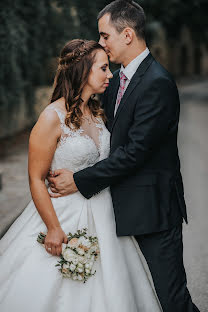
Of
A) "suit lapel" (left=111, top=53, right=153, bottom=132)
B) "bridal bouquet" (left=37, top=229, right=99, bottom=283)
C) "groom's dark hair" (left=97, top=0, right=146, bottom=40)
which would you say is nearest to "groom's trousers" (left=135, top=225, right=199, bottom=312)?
"bridal bouquet" (left=37, top=229, right=99, bottom=283)

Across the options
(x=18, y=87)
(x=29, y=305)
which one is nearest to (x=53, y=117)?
(x=29, y=305)

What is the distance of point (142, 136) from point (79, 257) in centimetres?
79

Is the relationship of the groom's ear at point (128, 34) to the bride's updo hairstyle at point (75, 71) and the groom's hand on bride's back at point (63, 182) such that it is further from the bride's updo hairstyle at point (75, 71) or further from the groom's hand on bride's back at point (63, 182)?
the groom's hand on bride's back at point (63, 182)

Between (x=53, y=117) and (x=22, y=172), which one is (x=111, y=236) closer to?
(x=53, y=117)

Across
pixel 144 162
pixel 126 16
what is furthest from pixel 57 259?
pixel 126 16

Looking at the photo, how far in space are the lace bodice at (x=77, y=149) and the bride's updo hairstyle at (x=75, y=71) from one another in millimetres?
52

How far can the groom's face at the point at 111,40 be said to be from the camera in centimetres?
289

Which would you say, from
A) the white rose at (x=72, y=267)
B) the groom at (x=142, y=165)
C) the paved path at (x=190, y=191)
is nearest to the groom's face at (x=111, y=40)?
the groom at (x=142, y=165)

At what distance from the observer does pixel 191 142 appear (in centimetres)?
1109

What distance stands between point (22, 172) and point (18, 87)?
2.58 meters

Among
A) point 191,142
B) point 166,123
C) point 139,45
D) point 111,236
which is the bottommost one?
point 191,142

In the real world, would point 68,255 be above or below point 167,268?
above

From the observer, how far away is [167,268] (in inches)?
113

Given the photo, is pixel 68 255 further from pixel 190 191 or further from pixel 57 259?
pixel 190 191
